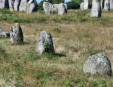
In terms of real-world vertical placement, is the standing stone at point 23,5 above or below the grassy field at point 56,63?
below

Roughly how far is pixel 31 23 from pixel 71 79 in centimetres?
2061

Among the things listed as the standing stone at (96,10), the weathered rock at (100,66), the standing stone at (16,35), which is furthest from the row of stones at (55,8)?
the weathered rock at (100,66)

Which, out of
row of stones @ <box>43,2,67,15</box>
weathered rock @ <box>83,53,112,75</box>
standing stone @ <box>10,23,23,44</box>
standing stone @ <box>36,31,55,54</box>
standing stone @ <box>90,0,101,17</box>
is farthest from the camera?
row of stones @ <box>43,2,67,15</box>

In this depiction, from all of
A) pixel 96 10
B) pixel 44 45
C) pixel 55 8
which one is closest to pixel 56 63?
pixel 44 45

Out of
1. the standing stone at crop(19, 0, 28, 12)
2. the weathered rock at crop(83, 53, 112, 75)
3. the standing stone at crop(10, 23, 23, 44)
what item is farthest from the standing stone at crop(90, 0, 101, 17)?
the weathered rock at crop(83, 53, 112, 75)

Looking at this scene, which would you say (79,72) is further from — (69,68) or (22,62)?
(22,62)

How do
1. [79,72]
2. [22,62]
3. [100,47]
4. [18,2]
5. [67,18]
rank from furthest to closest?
[18,2] → [67,18] → [100,47] → [22,62] → [79,72]

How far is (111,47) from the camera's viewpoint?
2022cm

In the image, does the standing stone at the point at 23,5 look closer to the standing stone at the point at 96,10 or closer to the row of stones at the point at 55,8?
the row of stones at the point at 55,8

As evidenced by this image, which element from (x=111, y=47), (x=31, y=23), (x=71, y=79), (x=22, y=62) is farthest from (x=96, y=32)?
(x=71, y=79)

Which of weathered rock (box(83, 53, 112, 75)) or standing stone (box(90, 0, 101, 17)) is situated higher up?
weathered rock (box(83, 53, 112, 75))

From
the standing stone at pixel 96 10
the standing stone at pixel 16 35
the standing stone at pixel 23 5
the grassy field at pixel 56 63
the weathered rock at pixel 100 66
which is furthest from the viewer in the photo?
the standing stone at pixel 23 5

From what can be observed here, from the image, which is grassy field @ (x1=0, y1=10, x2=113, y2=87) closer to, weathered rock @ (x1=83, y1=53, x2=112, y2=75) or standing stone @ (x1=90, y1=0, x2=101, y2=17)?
weathered rock @ (x1=83, y1=53, x2=112, y2=75)

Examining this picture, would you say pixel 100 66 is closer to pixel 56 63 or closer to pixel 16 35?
pixel 56 63
